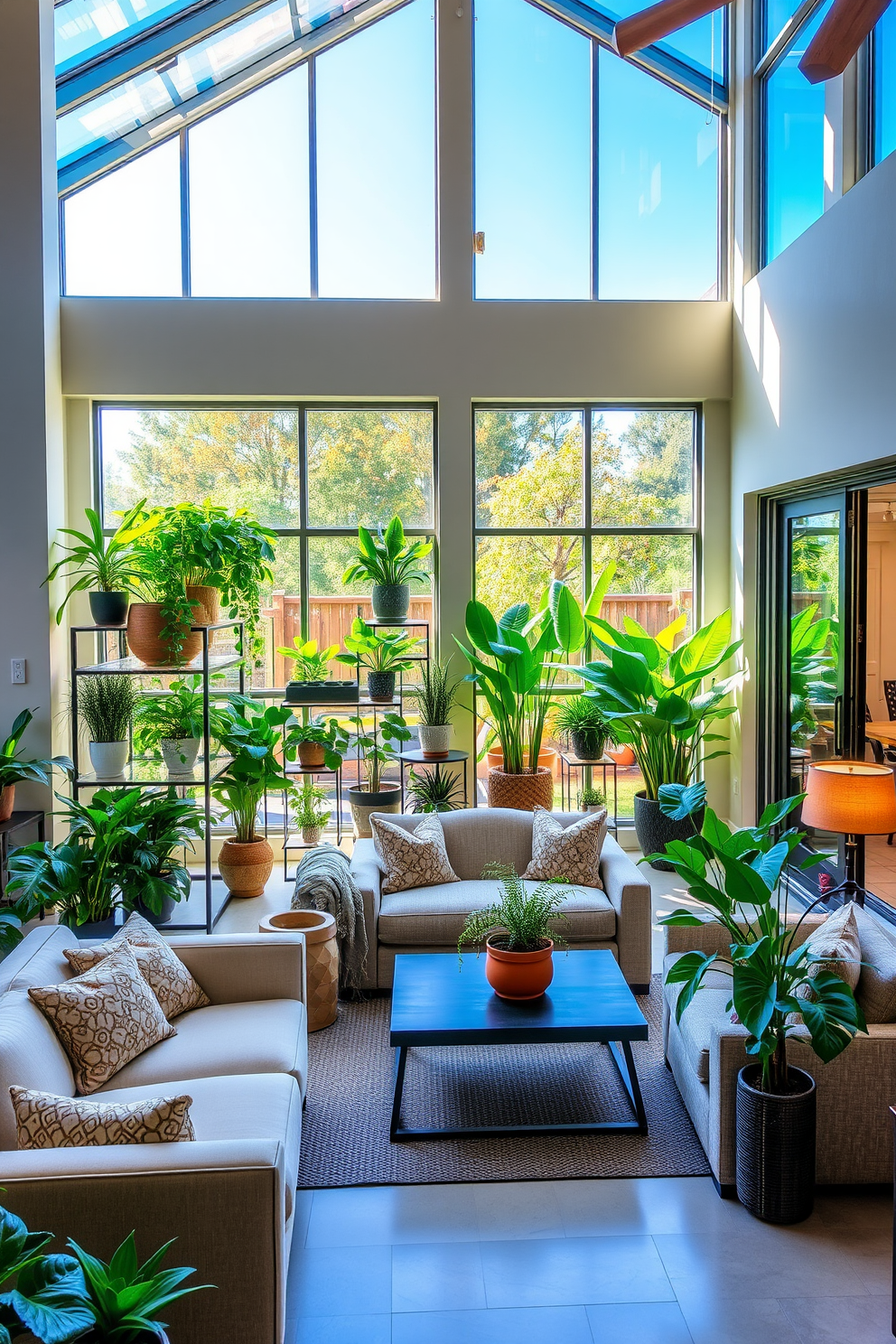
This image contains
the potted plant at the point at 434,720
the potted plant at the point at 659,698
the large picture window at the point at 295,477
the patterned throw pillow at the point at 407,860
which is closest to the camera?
the patterned throw pillow at the point at 407,860

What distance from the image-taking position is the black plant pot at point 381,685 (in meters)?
6.48

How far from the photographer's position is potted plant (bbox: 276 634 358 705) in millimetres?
6418

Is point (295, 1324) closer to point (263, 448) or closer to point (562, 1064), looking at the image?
point (562, 1064)

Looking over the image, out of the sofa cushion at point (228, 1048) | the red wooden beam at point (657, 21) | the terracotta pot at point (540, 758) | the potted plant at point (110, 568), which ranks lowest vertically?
the sofa cushion at point (228, 1048)

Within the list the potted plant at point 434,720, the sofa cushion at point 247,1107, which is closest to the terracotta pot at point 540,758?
the potted plant at point 434,720

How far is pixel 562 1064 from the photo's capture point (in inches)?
162

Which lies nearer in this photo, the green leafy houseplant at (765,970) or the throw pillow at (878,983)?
the green leafy houseplant at (765,970)

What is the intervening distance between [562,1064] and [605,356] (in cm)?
444

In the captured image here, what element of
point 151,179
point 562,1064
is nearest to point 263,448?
point 151,179

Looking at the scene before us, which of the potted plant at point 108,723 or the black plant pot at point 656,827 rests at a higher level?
the potted plant at point 108,723

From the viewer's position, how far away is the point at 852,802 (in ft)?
12.3

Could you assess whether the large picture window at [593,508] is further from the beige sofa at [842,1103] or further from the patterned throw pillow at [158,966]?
the patterned throw pillow at [158,966]

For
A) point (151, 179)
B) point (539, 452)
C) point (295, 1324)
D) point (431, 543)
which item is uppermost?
point (151, 179)

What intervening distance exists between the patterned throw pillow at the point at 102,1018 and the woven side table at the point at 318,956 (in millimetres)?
1052
